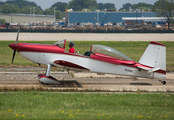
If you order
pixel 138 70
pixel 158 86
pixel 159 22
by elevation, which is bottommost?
pixel 158 86

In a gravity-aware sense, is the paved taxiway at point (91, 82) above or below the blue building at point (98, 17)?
below

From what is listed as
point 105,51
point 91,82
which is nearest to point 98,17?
point 91,82

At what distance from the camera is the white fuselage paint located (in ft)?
38.1

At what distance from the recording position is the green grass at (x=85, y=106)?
22.9 ft

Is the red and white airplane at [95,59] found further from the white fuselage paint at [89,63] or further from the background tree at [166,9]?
Result: the background tree at [166,9]

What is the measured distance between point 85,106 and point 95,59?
3.96 metres

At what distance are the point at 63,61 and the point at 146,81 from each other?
4.78m

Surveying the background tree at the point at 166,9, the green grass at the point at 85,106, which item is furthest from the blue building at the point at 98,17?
the green grass at the point at 85,106

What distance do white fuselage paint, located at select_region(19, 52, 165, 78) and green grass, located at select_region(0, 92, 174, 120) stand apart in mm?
2294

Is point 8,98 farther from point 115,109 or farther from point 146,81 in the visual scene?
point 146,81

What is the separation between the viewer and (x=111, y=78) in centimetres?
1389

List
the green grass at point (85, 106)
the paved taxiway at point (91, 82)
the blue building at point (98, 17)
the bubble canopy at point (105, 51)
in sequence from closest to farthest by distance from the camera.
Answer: the green grass at point (85, 106) → the paved taxiway at point (91, 82) → the bubble canopy at point (105, 51) → the blue building at point (98, 17)

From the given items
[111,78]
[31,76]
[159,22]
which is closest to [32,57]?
[31,76]

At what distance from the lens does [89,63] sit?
1180 cm
